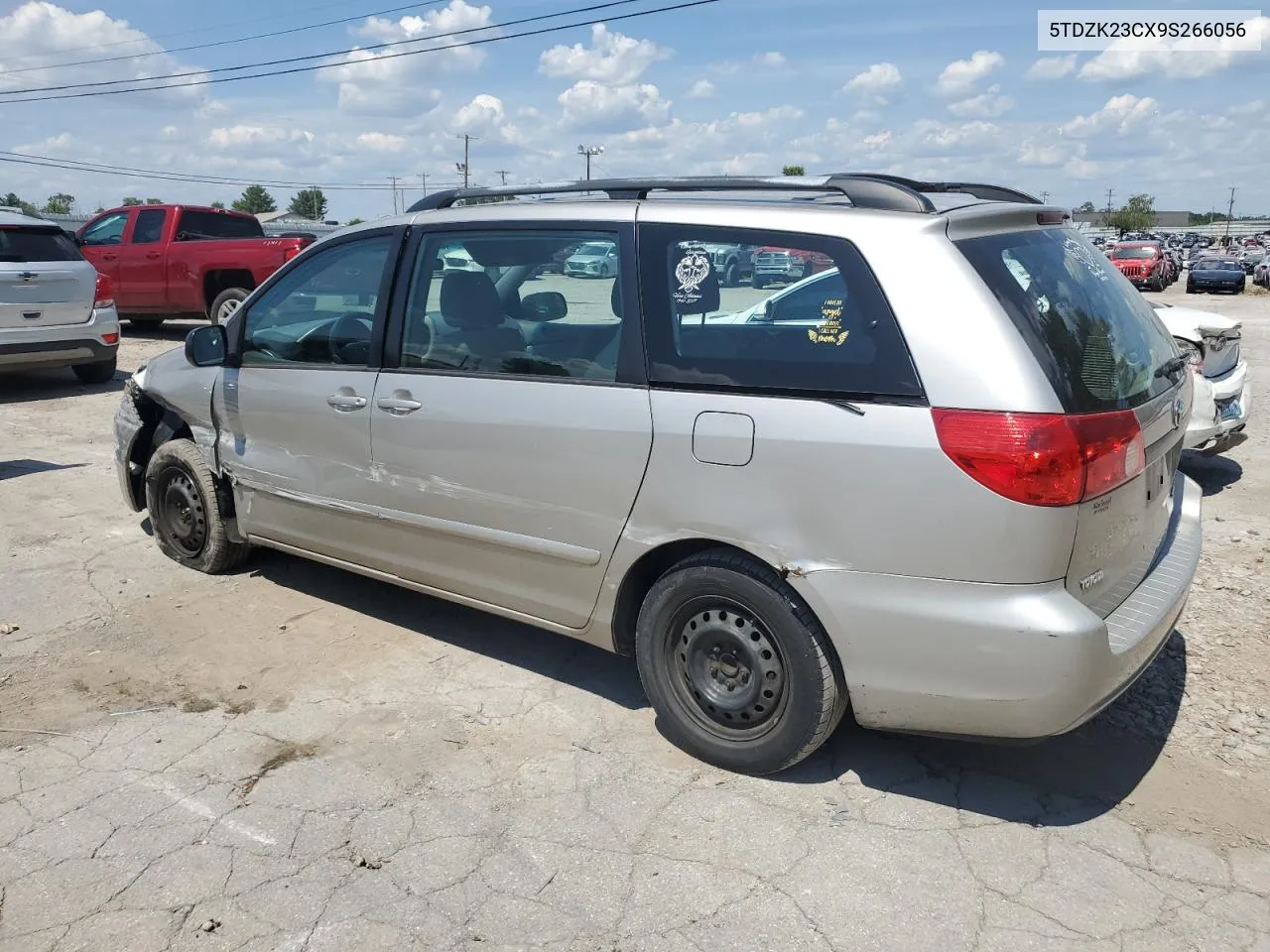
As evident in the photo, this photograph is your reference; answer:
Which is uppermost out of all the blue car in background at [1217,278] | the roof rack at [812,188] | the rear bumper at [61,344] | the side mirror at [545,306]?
the roof rack at [812,188]

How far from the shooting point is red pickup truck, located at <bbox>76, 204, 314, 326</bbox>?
14.3 m

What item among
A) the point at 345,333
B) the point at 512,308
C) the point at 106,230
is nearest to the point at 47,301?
the point at 106,230

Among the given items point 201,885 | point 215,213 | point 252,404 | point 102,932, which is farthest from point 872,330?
point 215,213

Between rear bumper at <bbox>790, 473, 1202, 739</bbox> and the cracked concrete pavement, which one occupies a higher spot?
rear bumper at <bbox>790, 473, 1202, 739</bbox>

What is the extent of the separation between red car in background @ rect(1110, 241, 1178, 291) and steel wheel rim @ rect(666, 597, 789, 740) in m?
35.0

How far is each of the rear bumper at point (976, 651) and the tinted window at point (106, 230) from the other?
15446 millimetres

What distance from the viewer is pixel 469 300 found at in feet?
13.5

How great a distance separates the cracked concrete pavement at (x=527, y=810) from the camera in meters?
2.76

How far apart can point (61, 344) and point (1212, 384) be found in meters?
10.3

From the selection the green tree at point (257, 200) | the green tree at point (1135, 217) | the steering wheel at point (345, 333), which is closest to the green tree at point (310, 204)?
the green tree at point (257, 200)

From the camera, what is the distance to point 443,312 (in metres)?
4.15

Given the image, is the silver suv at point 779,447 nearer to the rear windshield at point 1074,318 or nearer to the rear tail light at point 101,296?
the rear windshield at point 1074,318

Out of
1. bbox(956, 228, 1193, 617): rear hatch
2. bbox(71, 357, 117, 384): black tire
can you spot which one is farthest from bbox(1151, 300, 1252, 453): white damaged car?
bbox(71, 357, 117, 384): black tire

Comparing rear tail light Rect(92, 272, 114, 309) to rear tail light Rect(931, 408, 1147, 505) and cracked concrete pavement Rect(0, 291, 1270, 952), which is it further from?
rear tail light Rect(931, 408, 1147, 505)
